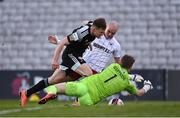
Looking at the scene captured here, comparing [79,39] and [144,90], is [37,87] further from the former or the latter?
[144,90]

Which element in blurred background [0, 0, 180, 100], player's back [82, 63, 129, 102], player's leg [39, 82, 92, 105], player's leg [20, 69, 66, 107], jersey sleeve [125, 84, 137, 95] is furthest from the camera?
blurred background [0, 0, 180, 100]

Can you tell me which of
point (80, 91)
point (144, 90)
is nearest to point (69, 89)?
point (80, 91)

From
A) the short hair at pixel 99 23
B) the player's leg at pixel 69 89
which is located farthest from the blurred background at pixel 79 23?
the player's leg at pixel 69 89

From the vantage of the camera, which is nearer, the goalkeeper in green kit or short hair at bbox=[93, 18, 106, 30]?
the goalkeeper in green kit

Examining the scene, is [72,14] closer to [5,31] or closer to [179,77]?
[5,31]

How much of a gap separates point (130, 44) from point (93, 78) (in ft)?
36.7

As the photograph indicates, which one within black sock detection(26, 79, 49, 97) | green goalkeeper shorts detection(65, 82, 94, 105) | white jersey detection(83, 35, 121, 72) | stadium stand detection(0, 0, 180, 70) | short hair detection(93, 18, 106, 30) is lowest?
green goalkeeper shorts detection(65, 82, 94, 105)

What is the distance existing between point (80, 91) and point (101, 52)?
3.47 metres

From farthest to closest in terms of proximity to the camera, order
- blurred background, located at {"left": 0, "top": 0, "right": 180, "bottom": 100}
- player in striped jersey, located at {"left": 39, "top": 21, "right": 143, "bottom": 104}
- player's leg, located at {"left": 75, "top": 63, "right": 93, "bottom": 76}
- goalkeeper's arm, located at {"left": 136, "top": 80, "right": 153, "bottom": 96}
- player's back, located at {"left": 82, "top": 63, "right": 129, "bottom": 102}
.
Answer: blurred background, located at {"left": 0, "top": 0, "right": 180, "bottom": 100} → player in striped jersey, located at {"left": 39, "top": 21, "right": 143, "bottom": 104} → player's leg, located at {"left": 75, "top": 63, "right": 93, "bottom": 76} → goalkeeper's arm, located at {"left": 136, "top": 80, "right": 153, "bottom": 96} → player's back, located at {"left": 82, "top": 63, "right": 129, "bottom": 102}

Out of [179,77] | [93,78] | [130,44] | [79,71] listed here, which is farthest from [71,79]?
[130,44]

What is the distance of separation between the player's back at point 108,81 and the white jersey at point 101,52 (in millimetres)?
2988

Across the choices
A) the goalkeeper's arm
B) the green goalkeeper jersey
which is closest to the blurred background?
the goalkeeper's arm

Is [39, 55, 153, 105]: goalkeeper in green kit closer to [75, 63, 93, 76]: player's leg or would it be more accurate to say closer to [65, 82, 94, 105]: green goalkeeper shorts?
[65, 82, 94, 105]: green goalkeeper shorts

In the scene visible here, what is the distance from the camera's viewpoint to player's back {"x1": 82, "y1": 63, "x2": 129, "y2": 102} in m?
12.1
